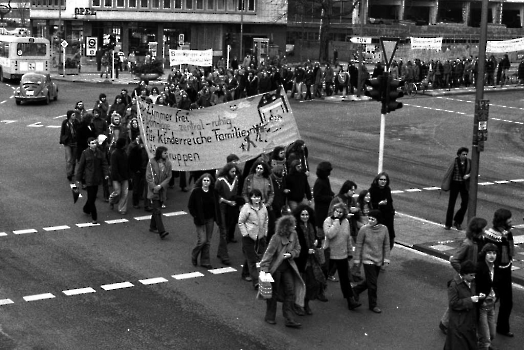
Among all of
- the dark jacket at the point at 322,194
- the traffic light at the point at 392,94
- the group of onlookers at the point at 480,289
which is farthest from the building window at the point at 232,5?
the group of onlookers at the point at 480,289

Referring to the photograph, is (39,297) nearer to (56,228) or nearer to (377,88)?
(56,228)

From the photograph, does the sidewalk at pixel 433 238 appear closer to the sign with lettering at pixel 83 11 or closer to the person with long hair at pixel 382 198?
the person with long hair at pixel 382 198

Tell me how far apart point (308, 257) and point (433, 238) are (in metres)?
5.20

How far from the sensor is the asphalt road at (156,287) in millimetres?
11859

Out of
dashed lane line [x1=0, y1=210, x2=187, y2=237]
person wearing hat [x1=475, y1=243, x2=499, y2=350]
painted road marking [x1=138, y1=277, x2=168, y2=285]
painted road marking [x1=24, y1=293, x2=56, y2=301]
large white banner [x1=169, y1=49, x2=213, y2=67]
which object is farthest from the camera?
large white banner [x1=169, y1=49, x2=213, y2=67]

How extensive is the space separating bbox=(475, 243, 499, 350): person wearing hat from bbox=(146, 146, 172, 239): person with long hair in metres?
7.08

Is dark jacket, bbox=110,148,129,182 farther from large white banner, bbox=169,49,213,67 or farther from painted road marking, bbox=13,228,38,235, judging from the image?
large white banner, bbox=169,49,213,67

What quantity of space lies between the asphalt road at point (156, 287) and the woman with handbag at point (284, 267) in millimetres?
246

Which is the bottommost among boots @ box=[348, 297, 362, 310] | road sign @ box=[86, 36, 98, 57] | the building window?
boots @ box=[348, 297, 362, 310]

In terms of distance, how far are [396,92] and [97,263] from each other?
21.9 ft

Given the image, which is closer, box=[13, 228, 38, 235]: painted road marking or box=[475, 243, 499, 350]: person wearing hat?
box=[475, 243, 499, 350]: person wearing hat

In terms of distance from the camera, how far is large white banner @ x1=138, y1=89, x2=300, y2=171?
20.0m

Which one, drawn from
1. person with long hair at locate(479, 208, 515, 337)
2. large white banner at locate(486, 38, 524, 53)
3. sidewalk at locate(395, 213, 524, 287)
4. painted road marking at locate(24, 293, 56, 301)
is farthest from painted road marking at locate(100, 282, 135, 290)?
large white banner at locate(486, 38, 524, 53)

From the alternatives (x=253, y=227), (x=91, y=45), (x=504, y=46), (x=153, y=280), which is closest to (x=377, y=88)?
(x=253, y=227)
